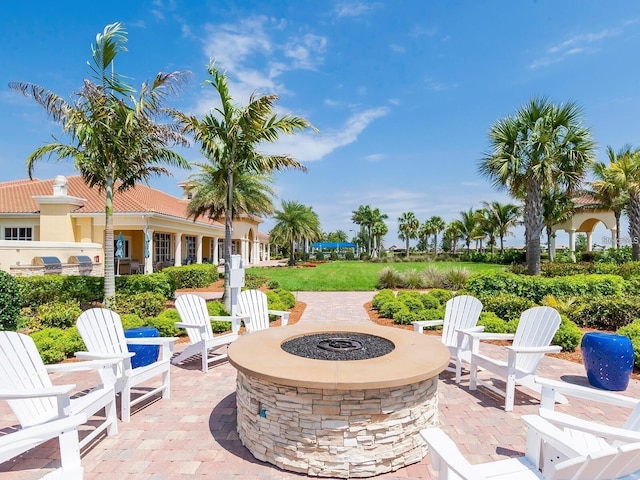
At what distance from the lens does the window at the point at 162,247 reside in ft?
76.2

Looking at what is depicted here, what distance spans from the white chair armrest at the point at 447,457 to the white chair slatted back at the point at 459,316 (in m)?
3.59

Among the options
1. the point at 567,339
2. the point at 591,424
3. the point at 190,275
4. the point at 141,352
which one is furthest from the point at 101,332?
the point at 190,275

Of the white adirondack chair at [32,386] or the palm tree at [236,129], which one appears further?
the palm tree at [236,129]

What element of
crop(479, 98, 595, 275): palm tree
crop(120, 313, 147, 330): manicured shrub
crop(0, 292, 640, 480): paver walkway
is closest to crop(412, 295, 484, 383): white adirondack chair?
crop(0, 292, 640, 480): paver walkway

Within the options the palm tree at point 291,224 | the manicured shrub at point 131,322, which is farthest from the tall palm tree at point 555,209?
the manicured shrub at point 131,322

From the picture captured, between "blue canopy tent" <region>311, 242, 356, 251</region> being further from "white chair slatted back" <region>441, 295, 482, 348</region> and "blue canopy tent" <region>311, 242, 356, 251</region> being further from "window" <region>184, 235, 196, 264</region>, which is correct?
"white chair slatted back" <region>441, 295, 482, 348</region>

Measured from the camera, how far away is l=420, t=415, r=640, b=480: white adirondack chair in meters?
1.79

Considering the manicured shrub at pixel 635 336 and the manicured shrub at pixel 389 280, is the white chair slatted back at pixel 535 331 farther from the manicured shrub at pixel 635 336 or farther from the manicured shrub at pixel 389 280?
the manicured shrub at pixel 389 280

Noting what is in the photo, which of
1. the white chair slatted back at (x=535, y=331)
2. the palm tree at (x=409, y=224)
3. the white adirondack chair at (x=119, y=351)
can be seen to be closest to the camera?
the white adirondack chair at (x=119, y=351)

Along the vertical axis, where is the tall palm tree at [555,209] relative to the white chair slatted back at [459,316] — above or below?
above

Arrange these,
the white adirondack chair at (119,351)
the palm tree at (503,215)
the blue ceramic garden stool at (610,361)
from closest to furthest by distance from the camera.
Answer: the white adirondack chair at (119,351) < the blue ceramic garden stool at (610,361) < the palm tree at (503,215)

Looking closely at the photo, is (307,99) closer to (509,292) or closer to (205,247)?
(509,292)

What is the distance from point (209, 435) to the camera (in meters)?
3.56

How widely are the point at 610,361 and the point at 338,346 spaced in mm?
3834
